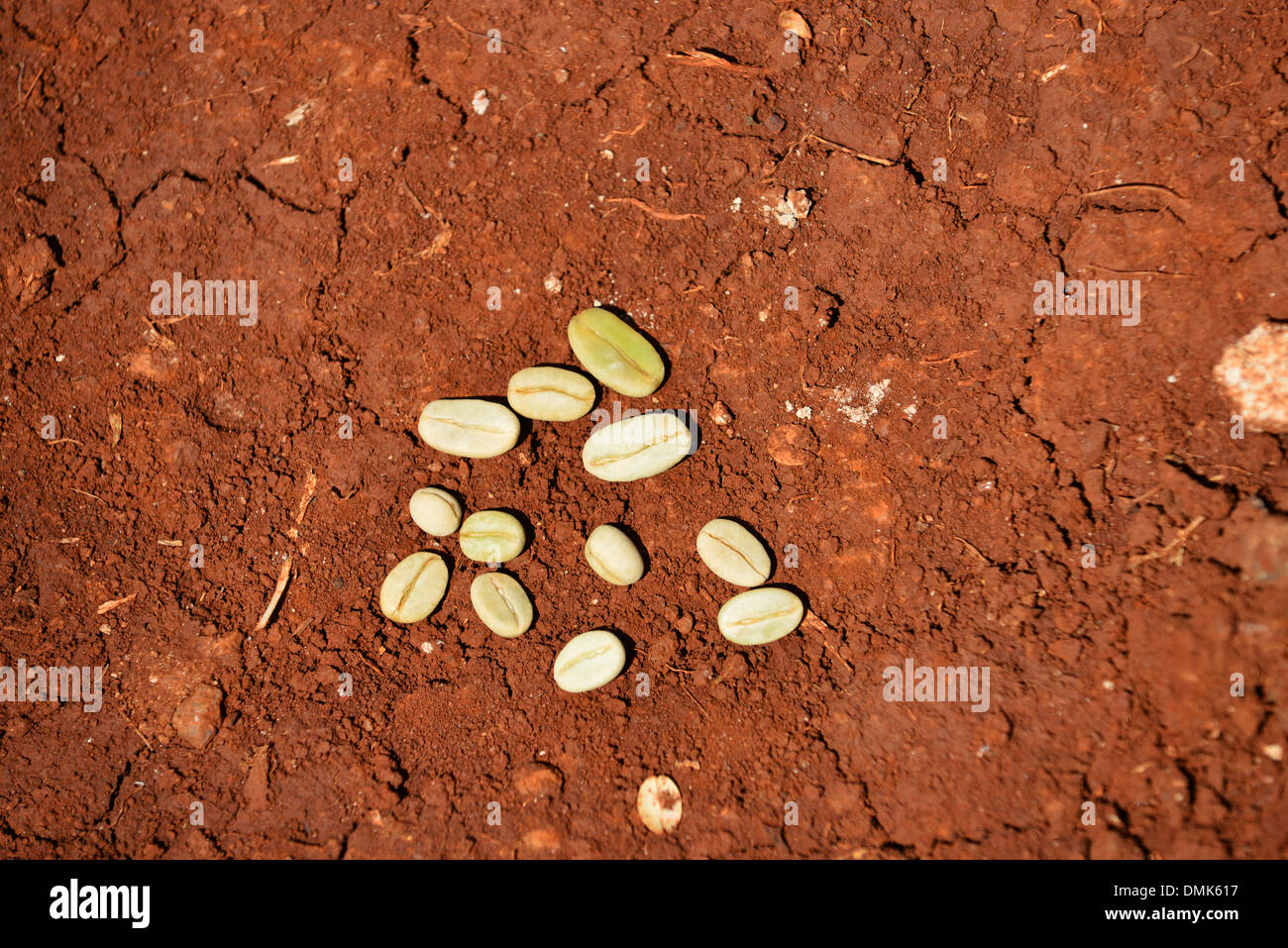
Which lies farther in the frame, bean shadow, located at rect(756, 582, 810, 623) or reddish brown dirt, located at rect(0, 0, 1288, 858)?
bean shadow, located at rect(756, 582, 810, 623)

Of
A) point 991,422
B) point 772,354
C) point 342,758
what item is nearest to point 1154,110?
point 991,422

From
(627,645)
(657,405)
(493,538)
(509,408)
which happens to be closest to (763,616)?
(627,645)

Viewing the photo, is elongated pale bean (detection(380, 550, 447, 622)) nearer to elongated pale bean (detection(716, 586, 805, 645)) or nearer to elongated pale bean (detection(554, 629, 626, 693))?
elongated pale bean (detection(554, 629, 626, 693))

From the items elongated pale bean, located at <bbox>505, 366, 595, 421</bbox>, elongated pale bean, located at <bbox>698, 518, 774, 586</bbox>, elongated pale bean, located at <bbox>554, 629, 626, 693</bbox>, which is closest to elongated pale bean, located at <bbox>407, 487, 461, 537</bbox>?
elongated pale bean, located at <bbox>505, 366, 595, 421</bbox>

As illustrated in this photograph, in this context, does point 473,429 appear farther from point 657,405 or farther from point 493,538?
point 657,405
